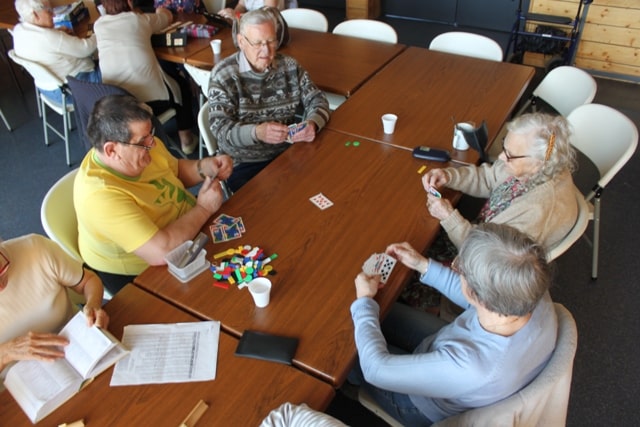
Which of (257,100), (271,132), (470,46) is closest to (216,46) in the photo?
(257,100)

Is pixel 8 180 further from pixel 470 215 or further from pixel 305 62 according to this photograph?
pixel 470 215

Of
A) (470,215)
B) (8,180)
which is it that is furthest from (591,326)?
(8,180)

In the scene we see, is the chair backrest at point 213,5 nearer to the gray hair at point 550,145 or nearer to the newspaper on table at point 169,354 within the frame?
the gray hair at point 550,145

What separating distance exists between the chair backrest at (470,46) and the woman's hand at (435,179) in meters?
1.56

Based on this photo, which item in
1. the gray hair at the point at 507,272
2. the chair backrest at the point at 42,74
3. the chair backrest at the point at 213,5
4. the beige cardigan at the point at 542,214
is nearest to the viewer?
the gray hair at the point at 507,272

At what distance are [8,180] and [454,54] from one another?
3435 millimetres

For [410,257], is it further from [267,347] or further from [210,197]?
[210,197]

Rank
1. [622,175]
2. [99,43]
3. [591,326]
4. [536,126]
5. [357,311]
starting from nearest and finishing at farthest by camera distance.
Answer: [357,311] < [536,126] < [591,326] < [99,43] < [622,175]

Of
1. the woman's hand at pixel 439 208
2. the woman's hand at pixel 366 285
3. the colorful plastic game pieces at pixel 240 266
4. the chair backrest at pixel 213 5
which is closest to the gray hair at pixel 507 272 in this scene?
the woman's hand at pixel 366 285

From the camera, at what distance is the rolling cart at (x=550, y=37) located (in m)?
4.21

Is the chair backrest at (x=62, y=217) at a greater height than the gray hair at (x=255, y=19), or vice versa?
the gray hair at (x=255, y=19)

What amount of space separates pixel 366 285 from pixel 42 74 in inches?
118

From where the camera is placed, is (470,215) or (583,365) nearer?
(583,365)

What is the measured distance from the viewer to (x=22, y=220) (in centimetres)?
317
